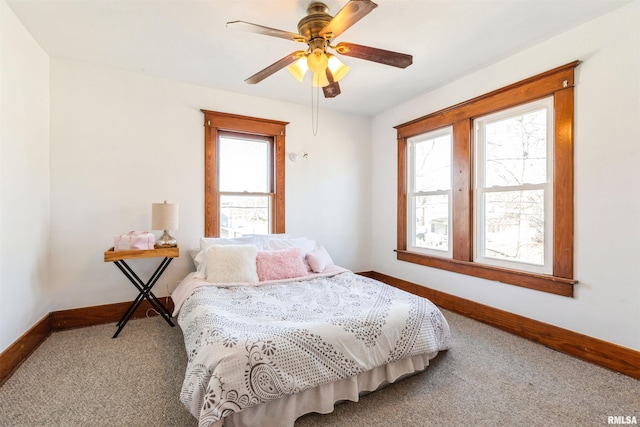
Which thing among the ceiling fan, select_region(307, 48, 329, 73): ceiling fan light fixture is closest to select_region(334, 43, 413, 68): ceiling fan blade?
the ceiling fan

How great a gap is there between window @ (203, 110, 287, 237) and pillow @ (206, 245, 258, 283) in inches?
27.4

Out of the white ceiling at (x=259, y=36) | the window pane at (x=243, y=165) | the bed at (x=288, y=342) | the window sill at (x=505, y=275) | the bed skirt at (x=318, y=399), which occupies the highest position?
the white ceiling at (x=259, y=36)

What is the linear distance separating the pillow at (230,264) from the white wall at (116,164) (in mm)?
720

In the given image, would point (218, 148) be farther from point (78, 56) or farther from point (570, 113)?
point (570, 113)

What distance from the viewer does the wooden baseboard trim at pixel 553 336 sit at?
2080 millimetres

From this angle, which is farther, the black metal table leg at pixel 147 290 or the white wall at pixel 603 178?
the black metal table leg at pixel 147 290

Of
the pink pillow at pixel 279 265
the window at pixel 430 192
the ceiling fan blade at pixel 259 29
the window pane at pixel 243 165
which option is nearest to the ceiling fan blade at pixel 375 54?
the ceiling fan blade at pixel 259 29

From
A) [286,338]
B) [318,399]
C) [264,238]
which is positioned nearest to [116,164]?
[264,238]

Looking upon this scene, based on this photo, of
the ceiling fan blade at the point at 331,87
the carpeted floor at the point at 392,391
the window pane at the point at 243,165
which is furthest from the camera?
the window pane at the point at 243,165

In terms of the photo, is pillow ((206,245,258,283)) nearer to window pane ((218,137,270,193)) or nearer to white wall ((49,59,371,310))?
white wall ((49,59,371,310))

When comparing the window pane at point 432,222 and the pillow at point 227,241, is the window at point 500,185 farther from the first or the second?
the pillow at point 227,241

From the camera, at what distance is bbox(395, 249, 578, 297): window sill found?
2434mm

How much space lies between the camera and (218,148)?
3.62 metres

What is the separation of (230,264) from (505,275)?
2.73 metres
